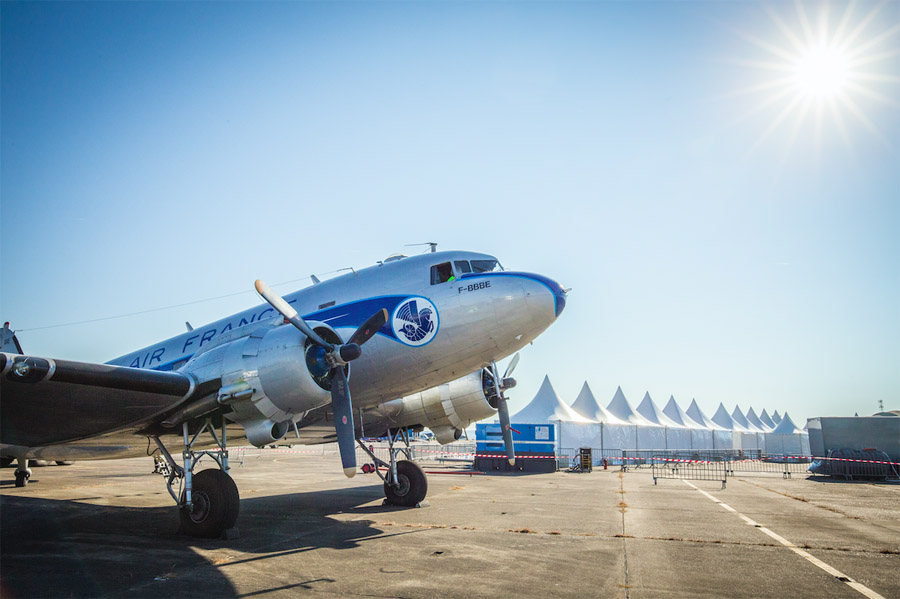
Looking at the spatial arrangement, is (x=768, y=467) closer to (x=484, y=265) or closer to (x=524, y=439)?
(x=524, y=439)

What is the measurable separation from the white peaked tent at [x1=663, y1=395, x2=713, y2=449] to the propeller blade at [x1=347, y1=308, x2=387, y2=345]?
4633cm

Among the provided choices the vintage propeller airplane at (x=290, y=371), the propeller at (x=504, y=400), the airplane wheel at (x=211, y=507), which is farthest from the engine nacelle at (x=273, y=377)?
the propeller at (x=504, y=400)

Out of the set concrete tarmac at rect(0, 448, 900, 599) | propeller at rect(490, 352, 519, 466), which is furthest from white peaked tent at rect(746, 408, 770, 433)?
propeller at rect(490, 352, 519, 466)

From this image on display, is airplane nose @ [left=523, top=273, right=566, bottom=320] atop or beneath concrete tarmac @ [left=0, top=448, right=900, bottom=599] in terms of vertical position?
atop

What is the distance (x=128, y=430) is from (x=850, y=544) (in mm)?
14197

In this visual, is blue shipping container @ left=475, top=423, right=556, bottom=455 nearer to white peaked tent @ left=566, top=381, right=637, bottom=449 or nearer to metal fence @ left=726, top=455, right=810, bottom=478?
white peaked tent @ left=566, top=381, right=637, bottom=449

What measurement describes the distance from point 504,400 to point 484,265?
5.10 meters

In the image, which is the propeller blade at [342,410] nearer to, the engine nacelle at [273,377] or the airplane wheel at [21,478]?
the engine nacelle at [273,377]

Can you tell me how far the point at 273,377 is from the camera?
10.6 m

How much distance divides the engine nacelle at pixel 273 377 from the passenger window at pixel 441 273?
2.53 meters

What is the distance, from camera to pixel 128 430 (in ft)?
40.3

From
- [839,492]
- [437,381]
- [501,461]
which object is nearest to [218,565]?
[437,381]

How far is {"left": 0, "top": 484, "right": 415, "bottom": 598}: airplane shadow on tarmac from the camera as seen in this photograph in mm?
7242

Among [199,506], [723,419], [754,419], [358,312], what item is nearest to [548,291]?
[358,312]
